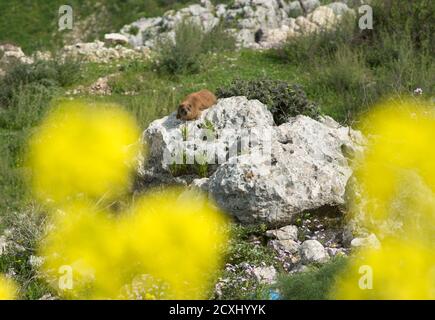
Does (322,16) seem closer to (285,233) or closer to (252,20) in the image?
(252,20)

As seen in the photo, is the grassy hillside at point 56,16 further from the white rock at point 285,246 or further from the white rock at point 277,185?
the white rock at point 285,246

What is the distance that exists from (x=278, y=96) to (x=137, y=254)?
3912mm

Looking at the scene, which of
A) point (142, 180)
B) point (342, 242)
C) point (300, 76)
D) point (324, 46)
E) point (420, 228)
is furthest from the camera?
point (324, 46)

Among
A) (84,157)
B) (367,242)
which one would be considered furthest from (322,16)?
(367,242)

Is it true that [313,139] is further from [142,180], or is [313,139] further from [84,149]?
[84,149]

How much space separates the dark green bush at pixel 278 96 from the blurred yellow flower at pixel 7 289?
3.97 metres

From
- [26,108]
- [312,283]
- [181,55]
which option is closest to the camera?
[312,283]

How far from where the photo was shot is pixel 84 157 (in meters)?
7.50

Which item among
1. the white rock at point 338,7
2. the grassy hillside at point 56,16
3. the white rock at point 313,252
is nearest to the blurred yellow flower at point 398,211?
the white rock at point 313,252

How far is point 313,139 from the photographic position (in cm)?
764

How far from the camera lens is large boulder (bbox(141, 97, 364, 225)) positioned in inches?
266
